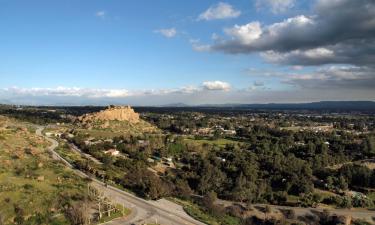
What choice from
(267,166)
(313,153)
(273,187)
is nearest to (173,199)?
(273,187)

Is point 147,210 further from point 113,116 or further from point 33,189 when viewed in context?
point 113,116

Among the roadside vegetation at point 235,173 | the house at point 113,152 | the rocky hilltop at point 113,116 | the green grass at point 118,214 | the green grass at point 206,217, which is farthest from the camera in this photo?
the rocky hilltop at point 113,116

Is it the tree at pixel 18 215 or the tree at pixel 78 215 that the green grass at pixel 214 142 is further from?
the tree at pixel 18 215

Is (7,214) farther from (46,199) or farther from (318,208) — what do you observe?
(318,208)

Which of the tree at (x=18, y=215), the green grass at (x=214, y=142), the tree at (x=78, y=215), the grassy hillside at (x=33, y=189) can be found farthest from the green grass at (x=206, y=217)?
the green grass at (x=214, y=142)

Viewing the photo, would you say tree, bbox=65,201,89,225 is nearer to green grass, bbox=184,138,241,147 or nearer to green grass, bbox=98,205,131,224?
green grass, bbox=98,205,131,224

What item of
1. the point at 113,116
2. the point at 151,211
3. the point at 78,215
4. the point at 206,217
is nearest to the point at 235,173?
the point at 206,217
